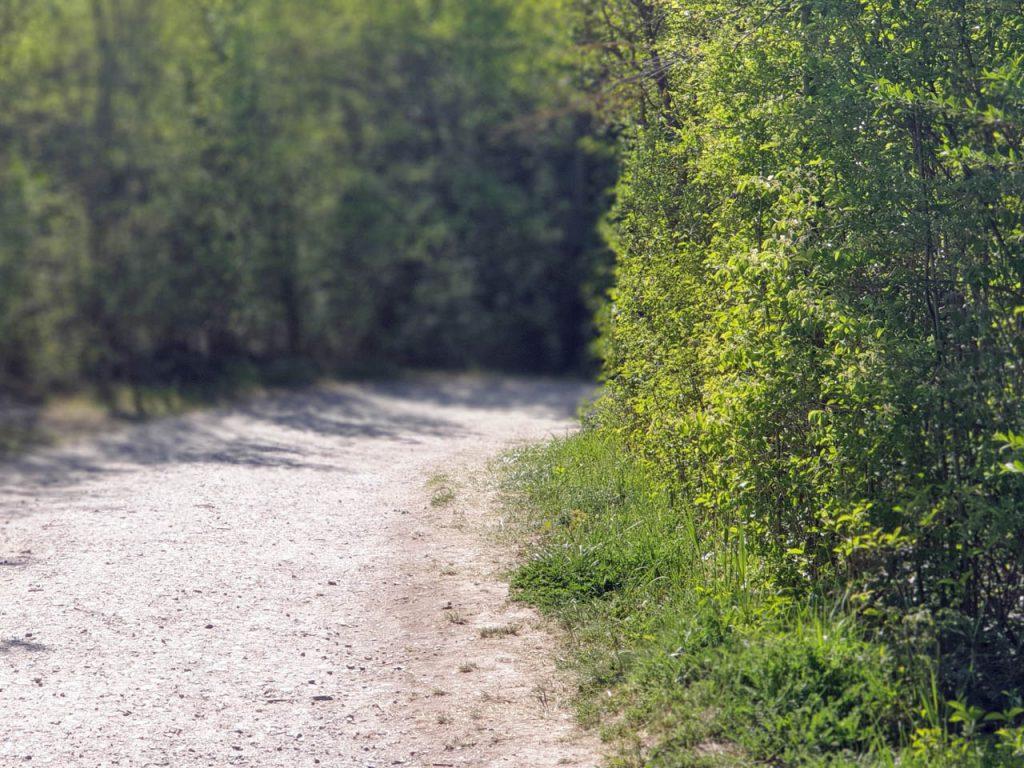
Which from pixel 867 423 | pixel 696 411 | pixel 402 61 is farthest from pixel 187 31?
pixel 867 423

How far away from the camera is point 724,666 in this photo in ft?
20.2

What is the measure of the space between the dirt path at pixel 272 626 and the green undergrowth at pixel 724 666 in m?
0.33

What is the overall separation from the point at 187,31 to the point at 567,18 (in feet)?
39.7

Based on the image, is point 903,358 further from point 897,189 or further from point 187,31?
point 187,31

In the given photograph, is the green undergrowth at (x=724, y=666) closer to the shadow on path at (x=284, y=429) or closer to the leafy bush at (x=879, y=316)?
the leafy bush at (x=879, y=316)

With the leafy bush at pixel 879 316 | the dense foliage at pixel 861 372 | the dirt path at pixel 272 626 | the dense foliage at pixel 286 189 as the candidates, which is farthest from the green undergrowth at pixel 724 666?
the dense foliage at pixel 286 189

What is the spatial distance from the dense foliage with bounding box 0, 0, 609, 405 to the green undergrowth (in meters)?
12.7

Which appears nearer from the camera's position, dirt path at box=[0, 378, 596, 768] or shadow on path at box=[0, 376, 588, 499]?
dirt path at box=[0, 378, 596, 768]

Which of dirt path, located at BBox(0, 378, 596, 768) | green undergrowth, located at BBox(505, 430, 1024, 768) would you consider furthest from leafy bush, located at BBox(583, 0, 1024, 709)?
dirt path, located at BBox(0, 378, 596, 768)

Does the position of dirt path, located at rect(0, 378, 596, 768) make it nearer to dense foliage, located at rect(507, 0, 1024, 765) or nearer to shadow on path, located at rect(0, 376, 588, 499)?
dense foliage, located at rect(507, 0, 1024, 765)

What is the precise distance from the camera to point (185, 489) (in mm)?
11828

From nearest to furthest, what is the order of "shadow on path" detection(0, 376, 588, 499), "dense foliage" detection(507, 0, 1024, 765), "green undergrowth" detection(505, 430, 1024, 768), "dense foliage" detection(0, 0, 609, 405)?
"green undergrowth" detection(505, 430, 1024, 768) < "dense foliage" detection(507, 0, 1024, 765) < "shadow on path" detection(0, 376, 588, 499) < "dense foliage" detection(0, 0, 609, 405)

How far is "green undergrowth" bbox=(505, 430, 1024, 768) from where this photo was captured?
5625 millimetres

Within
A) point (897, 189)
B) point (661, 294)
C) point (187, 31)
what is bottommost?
point (661, 294)
